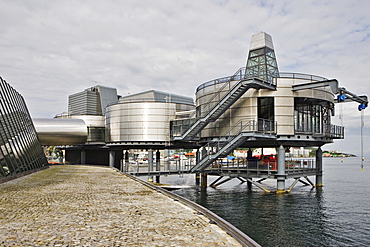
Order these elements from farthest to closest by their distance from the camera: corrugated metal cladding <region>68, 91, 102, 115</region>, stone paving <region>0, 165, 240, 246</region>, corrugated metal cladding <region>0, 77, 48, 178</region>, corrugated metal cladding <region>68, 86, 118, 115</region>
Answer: corrugated metal cladding <region>68, 86, 118, 115</region>
corrugated metal cladding <region>68, 91, 102, 115</region>
corrugated metal cladding <region>0, 77, 48, 178</region>
stone paving <region>0, 165, 240, 246</region>

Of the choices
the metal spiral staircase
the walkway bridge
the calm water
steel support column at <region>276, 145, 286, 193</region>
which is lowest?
the calm water

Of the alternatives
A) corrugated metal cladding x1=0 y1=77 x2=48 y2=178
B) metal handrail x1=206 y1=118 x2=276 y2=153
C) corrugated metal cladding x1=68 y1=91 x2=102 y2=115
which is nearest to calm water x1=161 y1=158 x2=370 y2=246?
metal handrail x1=206 y1=118 x2=276 y2=153

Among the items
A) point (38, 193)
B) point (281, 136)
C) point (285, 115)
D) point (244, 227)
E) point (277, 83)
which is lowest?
point (244, 227)

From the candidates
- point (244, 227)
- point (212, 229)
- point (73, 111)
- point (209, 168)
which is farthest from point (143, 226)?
point (73, 111)

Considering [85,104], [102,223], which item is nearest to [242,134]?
[102,223]

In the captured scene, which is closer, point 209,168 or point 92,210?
point 92,210

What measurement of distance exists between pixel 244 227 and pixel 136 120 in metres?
34.4

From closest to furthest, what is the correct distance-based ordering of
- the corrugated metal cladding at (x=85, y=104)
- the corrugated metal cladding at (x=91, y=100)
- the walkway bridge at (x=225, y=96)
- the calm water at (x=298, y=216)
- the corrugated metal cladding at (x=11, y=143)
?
the calm water at (x=298, y=216)
the corrugated metal cladding at (x=11, y=143)
the walkway bridge at (x=225, y=96)
the corrugated metal cladding at (x=85, y=104)
the corrugated metal cladding at (x=91, y=100)

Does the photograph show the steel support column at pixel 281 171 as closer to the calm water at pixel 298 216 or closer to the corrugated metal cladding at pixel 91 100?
the calm water at pixel 298 216

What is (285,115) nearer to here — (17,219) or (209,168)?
(209,168)

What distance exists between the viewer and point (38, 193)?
18.2m

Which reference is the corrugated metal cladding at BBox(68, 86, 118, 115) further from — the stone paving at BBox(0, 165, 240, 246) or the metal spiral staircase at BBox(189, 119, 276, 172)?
the stone paving at BBox(0, 165, 240, 246)

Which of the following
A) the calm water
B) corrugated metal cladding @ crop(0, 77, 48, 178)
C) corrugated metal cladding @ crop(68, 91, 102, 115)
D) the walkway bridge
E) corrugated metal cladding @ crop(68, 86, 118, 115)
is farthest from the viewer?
corrugated metal cladding @ crop(68, 86, 118, 115)

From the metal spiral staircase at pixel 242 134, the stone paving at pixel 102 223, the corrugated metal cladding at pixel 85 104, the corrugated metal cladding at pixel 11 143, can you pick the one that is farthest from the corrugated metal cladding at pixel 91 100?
the stone paving at pixel 102 223
